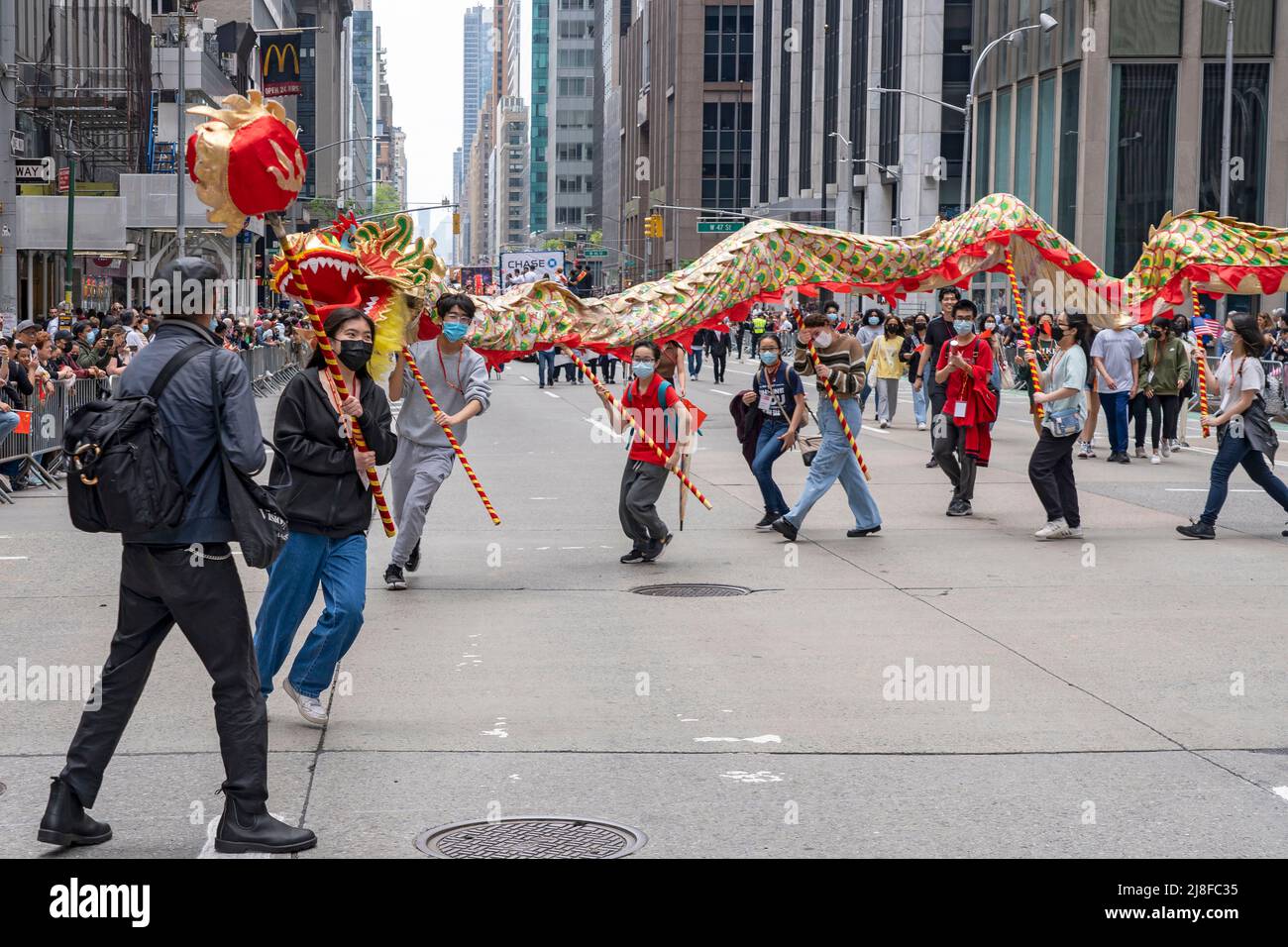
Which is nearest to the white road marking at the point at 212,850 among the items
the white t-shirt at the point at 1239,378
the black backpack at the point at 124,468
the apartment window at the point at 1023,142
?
the black backpack at the point at 124,468

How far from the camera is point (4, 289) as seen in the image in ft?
114

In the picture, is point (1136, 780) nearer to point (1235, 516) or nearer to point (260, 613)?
point (260, 613)

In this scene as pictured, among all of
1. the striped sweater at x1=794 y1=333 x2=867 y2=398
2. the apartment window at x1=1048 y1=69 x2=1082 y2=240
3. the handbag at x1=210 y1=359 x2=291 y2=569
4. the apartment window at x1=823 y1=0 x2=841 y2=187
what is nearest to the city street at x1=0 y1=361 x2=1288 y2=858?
the handbag at x1=210 y1=359 x2=291 y2=569

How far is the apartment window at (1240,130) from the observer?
152ft

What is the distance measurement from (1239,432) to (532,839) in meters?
9.36

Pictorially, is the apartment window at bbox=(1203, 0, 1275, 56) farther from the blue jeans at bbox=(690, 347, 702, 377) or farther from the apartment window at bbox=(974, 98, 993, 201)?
the blue jeans at bbox=(690, 347, 702, 377)

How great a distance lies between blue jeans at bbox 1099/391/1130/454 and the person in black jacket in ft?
48.1

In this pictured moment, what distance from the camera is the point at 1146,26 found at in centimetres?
4672

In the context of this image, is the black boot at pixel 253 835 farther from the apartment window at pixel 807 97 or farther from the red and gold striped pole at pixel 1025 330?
the apartment window at pixel 807 97

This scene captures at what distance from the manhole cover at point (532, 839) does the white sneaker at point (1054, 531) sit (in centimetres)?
828

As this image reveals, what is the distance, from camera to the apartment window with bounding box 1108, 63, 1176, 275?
47.1 metres

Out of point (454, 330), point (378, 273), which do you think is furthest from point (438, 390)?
point (378, 273)

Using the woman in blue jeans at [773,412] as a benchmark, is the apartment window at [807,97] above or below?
above
